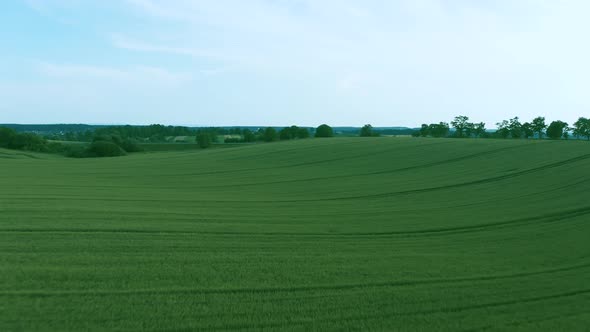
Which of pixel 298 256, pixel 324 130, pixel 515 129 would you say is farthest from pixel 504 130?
pixel 298 256

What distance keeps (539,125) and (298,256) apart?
180ft

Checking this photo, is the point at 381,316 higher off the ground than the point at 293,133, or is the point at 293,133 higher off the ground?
the point at 293,133

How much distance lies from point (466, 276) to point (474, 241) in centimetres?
348

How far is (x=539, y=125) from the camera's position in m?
55.4

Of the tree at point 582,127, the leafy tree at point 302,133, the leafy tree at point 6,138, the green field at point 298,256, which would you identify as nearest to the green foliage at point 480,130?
the tree at point 582,127

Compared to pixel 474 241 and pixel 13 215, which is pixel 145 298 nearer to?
pixel 13 215

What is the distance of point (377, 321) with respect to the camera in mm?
6832

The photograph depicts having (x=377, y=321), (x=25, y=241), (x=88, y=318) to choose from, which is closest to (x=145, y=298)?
(x=88, y=318)

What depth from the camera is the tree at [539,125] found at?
180ft

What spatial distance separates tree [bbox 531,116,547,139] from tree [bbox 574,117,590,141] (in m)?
3.99

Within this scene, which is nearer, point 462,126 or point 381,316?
point 381,316

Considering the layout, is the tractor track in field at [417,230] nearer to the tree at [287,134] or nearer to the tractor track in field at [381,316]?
the tractor track in field at [381,316]

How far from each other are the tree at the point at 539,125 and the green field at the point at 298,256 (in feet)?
120

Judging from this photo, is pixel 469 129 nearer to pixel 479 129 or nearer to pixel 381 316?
pixel 479 129
